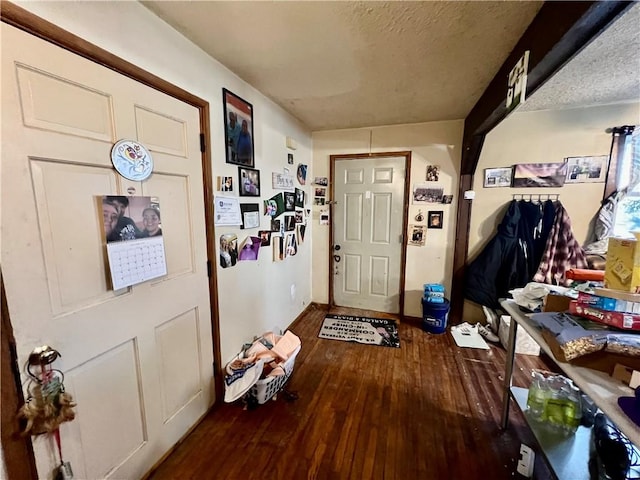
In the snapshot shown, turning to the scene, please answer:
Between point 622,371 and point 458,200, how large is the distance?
87.1 inches

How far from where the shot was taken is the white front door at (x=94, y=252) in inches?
33.8

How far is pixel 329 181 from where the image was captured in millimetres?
3291

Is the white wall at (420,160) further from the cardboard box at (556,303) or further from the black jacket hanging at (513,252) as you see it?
the cardboard box at (556,303)

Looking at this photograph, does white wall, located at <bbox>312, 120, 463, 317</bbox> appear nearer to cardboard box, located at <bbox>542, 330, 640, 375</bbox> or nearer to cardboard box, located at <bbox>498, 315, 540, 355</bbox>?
cardboard box, located at <bbox>498, 315, 540, 355</bbox>

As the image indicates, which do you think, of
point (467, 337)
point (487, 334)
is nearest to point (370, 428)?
point (467, 337)

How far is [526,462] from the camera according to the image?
134 cm

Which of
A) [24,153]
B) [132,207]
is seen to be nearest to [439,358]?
[132,207]

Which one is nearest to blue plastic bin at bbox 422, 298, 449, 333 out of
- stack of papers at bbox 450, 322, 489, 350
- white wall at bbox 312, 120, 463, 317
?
stack of papers at bbox 450, 322, 489, 350

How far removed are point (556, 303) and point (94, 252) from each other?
6.81 feet

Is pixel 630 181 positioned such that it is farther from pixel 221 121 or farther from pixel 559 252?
pixel 221 121

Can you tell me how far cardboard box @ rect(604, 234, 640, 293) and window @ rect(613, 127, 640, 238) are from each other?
6.75 ft

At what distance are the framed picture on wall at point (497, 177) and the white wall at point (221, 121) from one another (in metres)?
1.96

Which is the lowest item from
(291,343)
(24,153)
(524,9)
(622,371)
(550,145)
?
(291,343)

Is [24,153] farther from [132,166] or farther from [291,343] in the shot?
[291,343]
